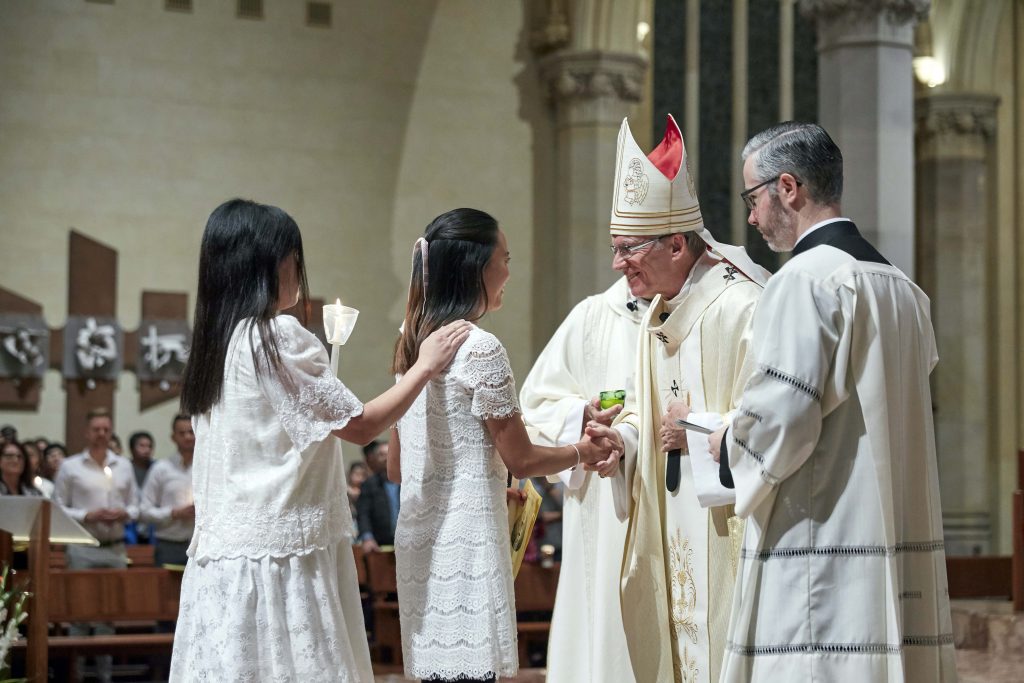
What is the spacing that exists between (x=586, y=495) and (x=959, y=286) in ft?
35.9

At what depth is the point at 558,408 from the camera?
176 inches

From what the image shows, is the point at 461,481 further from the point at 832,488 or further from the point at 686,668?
the point at 686,668

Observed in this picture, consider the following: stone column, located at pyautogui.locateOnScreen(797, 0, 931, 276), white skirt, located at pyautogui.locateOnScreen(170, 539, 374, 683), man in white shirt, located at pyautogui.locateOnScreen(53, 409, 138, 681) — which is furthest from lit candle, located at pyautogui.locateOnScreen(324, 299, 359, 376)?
man in white shirt, located at pyautogui.locateOnScreen(53, 409, 138, 681)

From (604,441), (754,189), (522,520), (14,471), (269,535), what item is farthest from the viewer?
(14,471)

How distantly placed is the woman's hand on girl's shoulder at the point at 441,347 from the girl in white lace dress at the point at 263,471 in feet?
0.12

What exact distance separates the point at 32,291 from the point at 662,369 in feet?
28.5

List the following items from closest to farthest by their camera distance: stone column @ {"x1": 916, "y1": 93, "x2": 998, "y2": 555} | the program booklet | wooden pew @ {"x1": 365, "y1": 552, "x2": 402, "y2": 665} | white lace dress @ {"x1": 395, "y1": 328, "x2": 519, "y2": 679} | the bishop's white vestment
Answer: the bishop's white vestment → white lace dress @ {"x1": 395, "y1": 328, "x2": 519, "y2": 679} → the program booklet → wooden pew @ {"x1": 365, "y1": 552, "x2": 402, "y2": 665} → stone column @ {"x1": 916, "y1": 93, "x2": 998, "y2": 555}

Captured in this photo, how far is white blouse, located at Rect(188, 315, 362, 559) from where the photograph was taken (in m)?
3.21

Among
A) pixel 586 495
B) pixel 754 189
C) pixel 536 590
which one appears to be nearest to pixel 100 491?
pixel 536 590

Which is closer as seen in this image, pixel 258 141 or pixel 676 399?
pixel 676 399

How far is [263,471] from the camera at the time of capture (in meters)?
3.24

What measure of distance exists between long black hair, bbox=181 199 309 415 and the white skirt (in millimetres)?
408

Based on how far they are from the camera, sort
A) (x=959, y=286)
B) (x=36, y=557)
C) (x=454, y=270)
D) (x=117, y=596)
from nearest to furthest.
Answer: (x=454, y=270) < (x=36, y=557) < (x=117, y=596) < (x=959, y=286)

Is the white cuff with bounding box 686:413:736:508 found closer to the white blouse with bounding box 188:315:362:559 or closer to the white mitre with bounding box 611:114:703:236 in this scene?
the white mitre with bounding box 611:114:703:236
